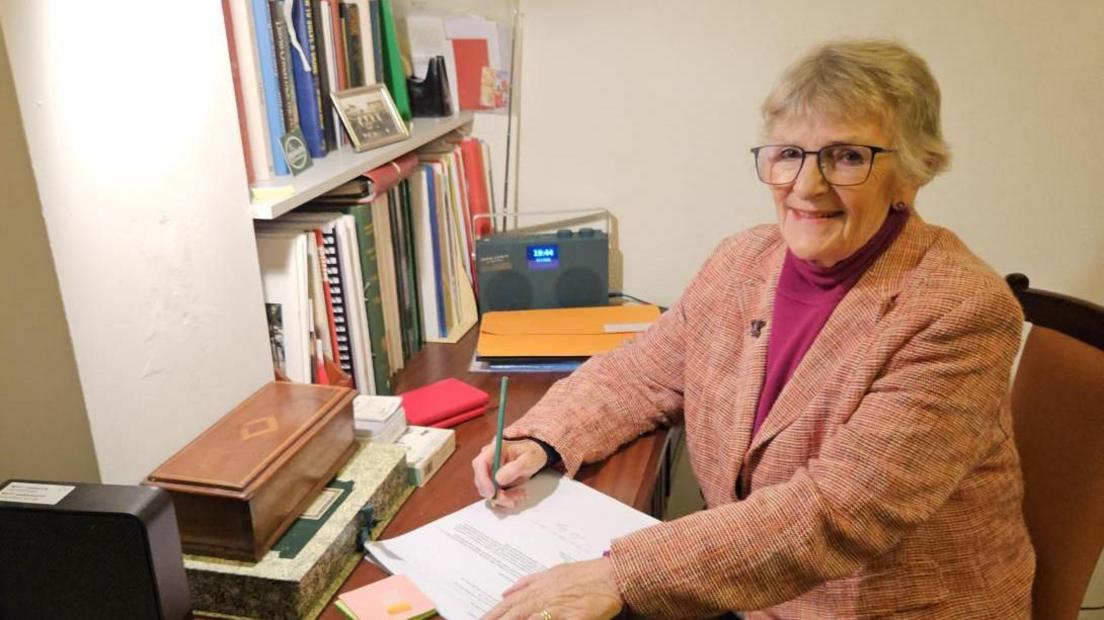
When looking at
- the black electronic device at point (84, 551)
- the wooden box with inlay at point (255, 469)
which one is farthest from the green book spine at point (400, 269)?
the black electronic device at point (84, 551)

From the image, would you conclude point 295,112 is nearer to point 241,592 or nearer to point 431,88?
point 431,88

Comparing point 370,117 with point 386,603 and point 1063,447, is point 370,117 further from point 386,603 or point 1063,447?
point 1063,447

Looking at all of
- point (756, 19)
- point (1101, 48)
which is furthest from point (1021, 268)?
point (756, 19)

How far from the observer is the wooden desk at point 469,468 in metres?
1.25

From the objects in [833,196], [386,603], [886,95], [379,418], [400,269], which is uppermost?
[886,95]

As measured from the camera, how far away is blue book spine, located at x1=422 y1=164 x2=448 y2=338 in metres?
1.88

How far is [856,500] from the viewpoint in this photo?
1.05 metres

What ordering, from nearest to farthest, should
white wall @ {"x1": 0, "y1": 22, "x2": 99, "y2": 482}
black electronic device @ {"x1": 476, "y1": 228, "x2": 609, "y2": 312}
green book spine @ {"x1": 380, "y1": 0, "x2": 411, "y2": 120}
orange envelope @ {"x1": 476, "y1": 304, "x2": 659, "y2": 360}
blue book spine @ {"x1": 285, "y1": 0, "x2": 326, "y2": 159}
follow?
white wall @ {"x1": 0, "y1": 22, "x2": 99, "y2": 482}
blue book spine @ {"x1": 285, "y1": 0, "x2": 326, "y2": 159}
orange envelope @ {"x1": 476, "y1": 304, "x2": 659, "y2": 360}
green book spine @ {"x1": 380, "y1": 0, "x2": 411, "y2": 120}
black electronic device @ {"x1": 476, "y1": 228, "x2": 609, "y2": 312}

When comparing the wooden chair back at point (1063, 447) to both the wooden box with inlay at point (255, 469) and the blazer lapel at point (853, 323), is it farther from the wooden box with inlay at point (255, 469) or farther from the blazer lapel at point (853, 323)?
the wooden box with inlay at point (255, 469)

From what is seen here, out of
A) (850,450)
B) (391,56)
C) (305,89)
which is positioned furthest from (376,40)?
(850,450)

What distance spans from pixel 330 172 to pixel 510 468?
0.60 m

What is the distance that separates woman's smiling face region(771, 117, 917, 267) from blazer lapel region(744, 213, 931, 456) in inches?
1.7

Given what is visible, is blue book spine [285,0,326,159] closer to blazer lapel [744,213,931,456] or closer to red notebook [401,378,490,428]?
red notebook [401,378,490,428]

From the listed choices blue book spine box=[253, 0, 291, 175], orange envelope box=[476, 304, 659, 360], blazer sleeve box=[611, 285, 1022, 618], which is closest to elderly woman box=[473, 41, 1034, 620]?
blazer sleeve box=[611, 285, 1022, 618]
